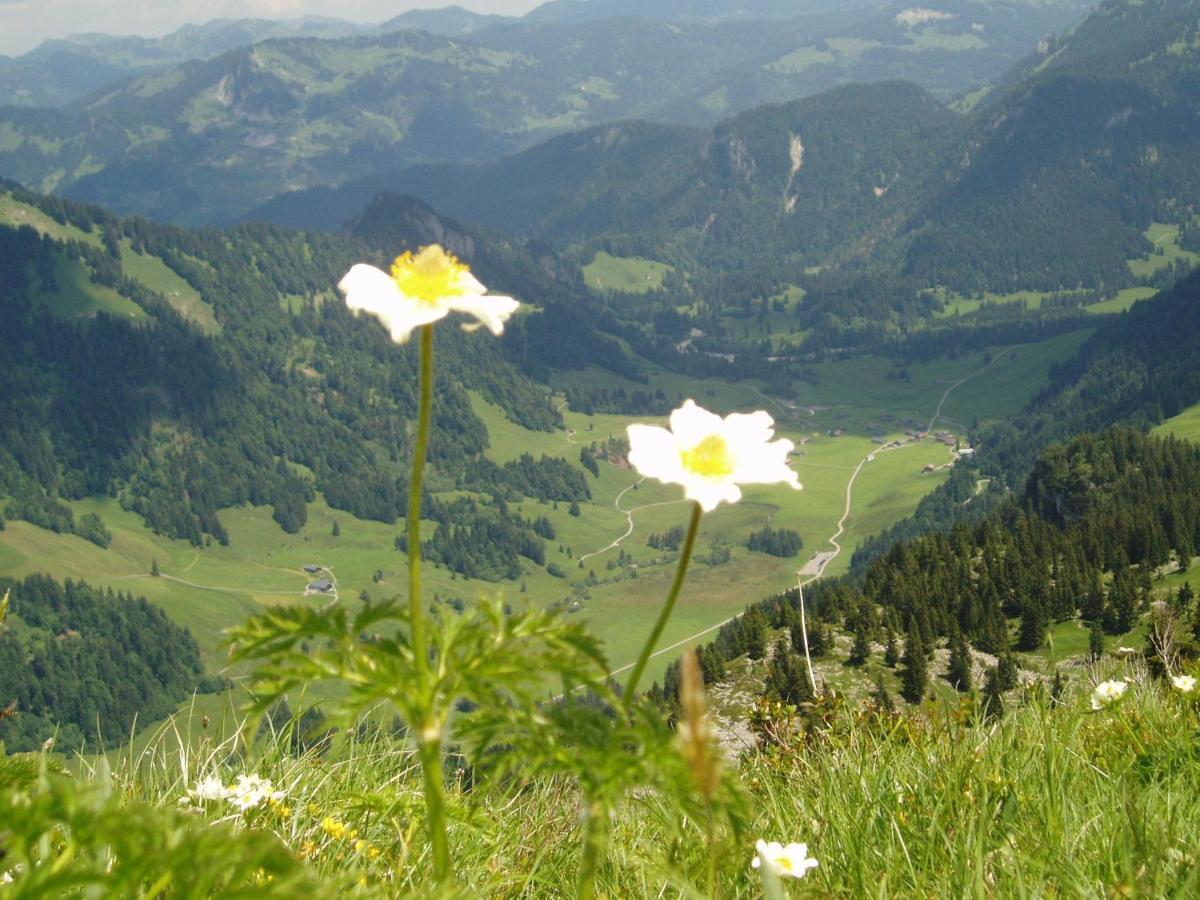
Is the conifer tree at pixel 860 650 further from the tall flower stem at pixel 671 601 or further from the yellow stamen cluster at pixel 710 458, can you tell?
the tall flower stem at pixel 671 601

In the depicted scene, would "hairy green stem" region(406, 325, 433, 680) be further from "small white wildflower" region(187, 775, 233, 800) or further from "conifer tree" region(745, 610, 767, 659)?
"conifer tree" region(745, 610, 767, 659)

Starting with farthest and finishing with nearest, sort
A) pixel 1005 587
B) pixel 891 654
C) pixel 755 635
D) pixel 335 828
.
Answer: pixel 1005 587
pixel 755 635
pixel 891 654
pixel 335 828

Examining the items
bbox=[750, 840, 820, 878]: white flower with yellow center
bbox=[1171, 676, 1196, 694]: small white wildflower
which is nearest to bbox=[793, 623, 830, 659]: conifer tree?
bbox=[1171, 676, 1196, 694]: small white wildflower

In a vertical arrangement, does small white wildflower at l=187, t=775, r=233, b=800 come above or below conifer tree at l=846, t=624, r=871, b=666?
above

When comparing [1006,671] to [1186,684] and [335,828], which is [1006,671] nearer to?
[1186,684]

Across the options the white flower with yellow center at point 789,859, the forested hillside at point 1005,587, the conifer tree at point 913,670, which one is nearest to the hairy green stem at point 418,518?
the white flower with yellow center at point 789,859

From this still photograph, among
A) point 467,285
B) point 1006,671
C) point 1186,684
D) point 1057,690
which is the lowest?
point 1006,671

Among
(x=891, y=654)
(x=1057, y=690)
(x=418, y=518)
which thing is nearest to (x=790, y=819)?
(x=418, y=518)

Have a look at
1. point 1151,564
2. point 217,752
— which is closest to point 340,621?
point 217,752
